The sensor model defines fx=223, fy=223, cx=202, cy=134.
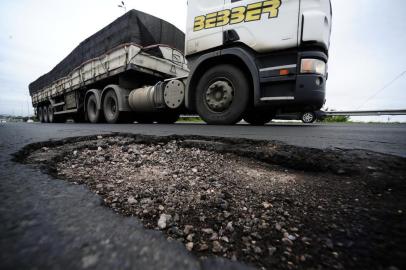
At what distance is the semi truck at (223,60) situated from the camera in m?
3.43

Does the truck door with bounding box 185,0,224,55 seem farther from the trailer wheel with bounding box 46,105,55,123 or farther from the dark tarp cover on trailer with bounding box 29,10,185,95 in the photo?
the trailer wheel with bounding box 46,105,55,123

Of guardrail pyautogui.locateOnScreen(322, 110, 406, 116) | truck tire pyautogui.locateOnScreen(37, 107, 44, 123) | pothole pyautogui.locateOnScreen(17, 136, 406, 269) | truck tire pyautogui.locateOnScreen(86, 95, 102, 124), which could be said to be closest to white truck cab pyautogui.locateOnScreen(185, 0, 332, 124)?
pothole pyautogui.locateOnScreen(17, 136, 406, 269)

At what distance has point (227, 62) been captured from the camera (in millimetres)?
4195

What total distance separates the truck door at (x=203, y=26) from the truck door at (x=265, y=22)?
A: 0.21m

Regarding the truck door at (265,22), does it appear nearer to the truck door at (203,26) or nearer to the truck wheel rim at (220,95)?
the truck door at (203,26)

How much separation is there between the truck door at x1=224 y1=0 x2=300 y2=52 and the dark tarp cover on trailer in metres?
2.88

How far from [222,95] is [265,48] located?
110cm

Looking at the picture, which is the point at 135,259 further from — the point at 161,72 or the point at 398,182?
the point at 161,72

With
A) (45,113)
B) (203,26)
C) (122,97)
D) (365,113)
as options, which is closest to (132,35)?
(122,97)

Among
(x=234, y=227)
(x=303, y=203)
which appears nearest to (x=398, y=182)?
(x=303, y=203)

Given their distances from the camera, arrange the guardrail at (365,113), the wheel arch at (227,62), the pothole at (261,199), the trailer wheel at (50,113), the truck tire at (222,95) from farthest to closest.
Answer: the trailer wheel at (50,113) → the guardrail at (365,113) → the truck tire at (222,95) → the wheel arch at (227,62) → the pothole at (261,199)

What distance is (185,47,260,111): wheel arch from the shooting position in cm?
373

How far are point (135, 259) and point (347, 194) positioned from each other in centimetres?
101

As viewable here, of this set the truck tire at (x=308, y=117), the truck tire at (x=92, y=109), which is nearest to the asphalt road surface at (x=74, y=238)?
the truck tire at (x=92, y=109)
